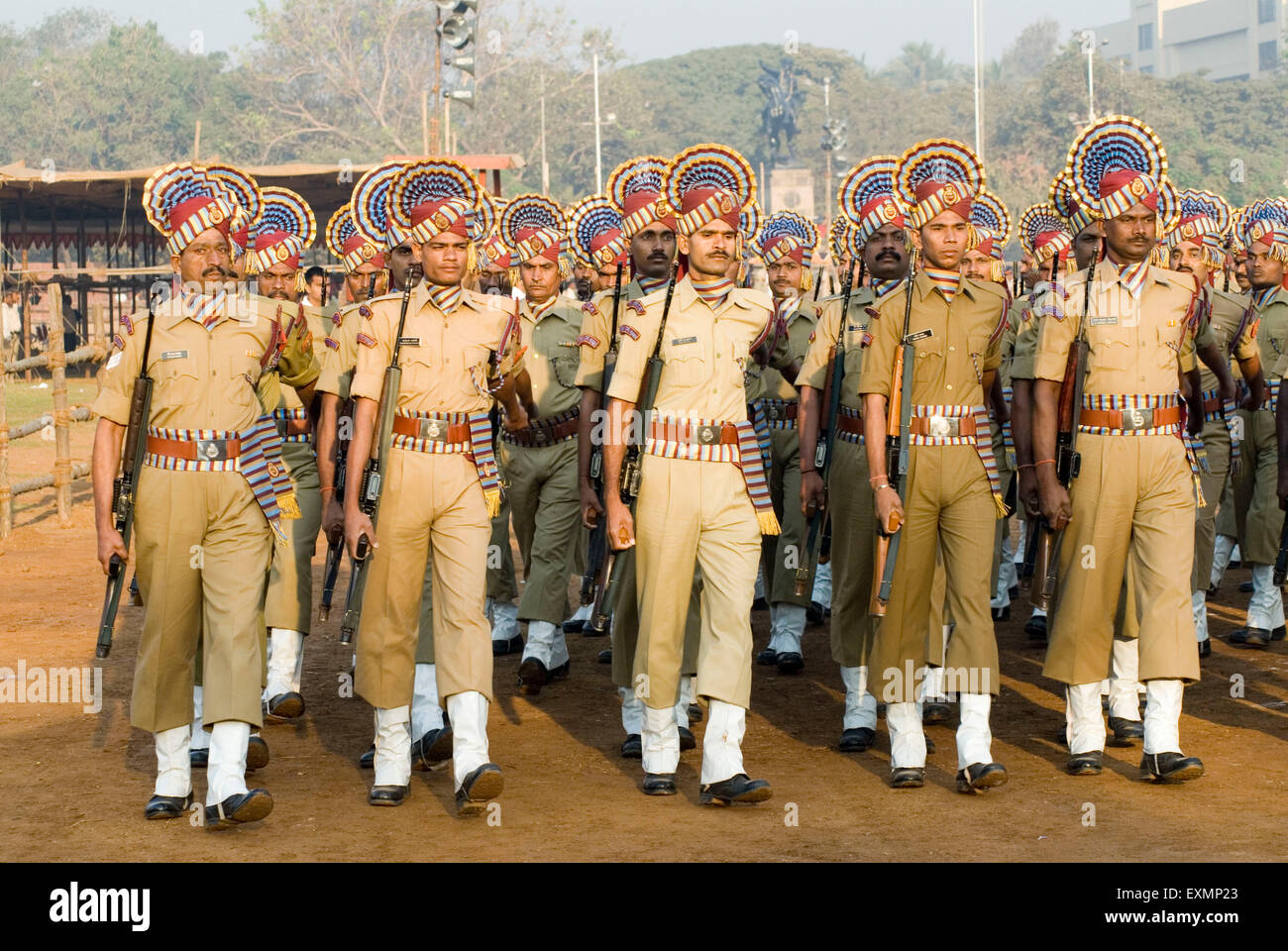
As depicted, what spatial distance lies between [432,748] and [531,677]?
5.25ft

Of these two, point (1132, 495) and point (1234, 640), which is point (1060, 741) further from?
point (1234, 640)

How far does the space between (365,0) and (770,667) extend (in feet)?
223

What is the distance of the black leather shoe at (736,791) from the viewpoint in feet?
21.4

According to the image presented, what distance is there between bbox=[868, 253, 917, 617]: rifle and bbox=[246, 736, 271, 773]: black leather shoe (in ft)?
8.22

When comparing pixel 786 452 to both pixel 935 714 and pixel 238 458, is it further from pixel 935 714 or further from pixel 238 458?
pixel 238 458

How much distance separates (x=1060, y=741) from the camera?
25.2ft

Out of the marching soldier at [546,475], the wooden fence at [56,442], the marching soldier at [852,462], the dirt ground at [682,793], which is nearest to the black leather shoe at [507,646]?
the dirt ground at [682,793]

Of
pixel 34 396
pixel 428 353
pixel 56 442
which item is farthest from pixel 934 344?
pixel 34 396

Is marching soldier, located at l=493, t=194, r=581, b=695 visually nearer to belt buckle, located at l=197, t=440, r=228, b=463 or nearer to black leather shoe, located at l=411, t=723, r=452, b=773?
black leather shoe, located at l=411, t=723, r=452, b=773

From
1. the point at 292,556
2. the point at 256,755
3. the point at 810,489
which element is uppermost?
the point at 810,489

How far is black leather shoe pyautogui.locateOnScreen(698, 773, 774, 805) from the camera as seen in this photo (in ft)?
21.4

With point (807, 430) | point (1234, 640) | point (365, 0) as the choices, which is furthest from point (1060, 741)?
point (365, 0)

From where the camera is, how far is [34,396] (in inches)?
1180

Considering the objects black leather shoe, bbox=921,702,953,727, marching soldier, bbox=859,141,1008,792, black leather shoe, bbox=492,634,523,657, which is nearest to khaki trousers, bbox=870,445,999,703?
marching soldier, bbox=859,141,1008,792
